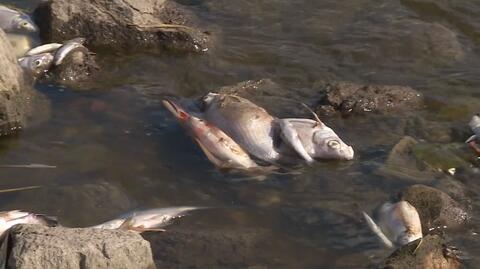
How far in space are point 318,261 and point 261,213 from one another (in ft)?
2.42

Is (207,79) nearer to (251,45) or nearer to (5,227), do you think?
(251,45)

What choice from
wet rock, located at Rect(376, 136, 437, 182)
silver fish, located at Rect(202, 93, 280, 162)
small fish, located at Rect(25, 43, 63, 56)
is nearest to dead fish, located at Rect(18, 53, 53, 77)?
small fish, located at Rect(25, 43, 63, 56)

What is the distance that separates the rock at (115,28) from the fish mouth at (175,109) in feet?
4.40

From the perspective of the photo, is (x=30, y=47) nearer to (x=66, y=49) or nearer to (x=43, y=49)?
(x=43, y=49)

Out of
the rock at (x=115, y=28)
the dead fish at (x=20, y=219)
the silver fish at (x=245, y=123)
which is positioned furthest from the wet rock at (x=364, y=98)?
the dead fish at (x=20, y=219)

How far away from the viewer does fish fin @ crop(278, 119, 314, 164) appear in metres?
7.85

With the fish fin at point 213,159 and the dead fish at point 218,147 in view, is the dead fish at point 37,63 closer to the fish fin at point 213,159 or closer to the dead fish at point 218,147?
the dead fish at point 218,147

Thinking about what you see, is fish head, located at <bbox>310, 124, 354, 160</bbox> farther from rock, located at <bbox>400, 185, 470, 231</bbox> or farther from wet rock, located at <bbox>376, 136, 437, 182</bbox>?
rock, located at <bbox>400, 185, 470, 231</bbox>

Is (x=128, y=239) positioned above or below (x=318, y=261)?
above

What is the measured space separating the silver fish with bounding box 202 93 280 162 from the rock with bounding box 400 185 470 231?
1310mm

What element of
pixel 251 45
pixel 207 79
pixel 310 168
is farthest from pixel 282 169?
pixel 251 45

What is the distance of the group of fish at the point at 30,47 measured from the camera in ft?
30.6

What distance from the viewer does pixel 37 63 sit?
30.6 feet

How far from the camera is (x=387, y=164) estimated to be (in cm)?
795
